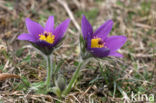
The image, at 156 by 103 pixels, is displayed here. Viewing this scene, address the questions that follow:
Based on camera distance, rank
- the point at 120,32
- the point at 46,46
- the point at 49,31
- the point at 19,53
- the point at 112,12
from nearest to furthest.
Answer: the point at 46,46
the point at 49,31
the point at 19,53
the point at 120,32
the point at 112,12

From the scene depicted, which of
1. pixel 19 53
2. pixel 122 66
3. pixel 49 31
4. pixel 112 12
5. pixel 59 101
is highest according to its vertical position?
pixel 112 12

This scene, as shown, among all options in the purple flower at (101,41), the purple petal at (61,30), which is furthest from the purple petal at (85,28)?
the purple petal at (61,30)

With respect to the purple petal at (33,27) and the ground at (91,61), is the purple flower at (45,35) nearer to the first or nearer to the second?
the purple petal at (33,27)

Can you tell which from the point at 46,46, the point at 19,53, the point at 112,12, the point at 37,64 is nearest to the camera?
the point at 46,46

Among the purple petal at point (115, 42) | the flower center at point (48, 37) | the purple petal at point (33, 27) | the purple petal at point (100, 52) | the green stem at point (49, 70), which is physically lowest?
the green stem at point (49, 70)

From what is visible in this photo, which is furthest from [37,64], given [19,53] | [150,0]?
[150,0]

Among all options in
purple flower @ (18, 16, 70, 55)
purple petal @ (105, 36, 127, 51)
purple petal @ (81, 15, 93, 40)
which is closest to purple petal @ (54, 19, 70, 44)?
Result: purple flower @ (18, 16, 70, 55)

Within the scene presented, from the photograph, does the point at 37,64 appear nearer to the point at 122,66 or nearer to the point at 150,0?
the point at 122,66

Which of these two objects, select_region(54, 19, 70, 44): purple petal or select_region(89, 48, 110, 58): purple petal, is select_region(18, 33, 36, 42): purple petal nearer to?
select_region(54, 19, 70, 44): purple petal
